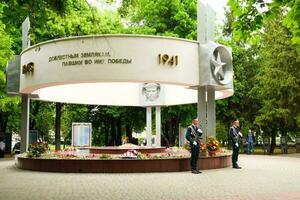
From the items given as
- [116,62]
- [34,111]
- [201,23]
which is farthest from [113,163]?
[34,111]

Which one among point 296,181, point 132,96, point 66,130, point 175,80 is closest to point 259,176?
point 296,181

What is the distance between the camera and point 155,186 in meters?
12.8

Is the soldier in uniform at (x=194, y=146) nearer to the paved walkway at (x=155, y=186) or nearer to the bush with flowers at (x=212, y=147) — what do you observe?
the paved walkway at (x=155, y=186)

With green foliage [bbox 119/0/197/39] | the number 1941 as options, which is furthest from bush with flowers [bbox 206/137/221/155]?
green foliage [bbox 119/0/197/39]

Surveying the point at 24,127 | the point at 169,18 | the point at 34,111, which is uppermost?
the point at 169,18

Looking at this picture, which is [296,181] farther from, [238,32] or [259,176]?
[238,32]

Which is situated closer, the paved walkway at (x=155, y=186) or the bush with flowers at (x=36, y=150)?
the paved walkway at (x=155, y=186)

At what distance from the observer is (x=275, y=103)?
1422 inches

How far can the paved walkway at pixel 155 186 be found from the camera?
10.9 m

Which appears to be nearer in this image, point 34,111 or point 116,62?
point 116,62

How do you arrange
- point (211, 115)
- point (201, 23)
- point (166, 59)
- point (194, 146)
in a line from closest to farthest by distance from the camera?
point (194, 146)
point (166, 59)
point (201, 23)
point (211, 115)

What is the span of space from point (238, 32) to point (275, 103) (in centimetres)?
2647

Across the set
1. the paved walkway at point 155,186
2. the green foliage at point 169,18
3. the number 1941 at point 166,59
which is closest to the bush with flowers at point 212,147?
the paved walkway at point 155,186

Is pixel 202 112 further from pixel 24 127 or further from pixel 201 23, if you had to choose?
pixel 24 127
